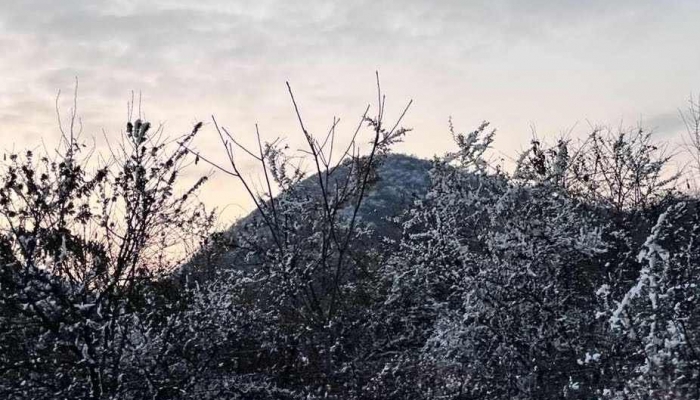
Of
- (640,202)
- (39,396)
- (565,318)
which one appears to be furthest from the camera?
(640,202)

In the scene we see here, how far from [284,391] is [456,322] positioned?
223 centimetres

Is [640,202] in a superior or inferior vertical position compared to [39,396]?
superior

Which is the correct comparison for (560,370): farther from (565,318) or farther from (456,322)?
(456,322)

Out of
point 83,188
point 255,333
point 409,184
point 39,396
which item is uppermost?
point 409,184

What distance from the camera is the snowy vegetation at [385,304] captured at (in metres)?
6.23

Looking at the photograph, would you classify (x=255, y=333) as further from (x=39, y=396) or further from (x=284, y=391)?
(x=39, y=396)

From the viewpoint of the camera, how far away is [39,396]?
6938mm

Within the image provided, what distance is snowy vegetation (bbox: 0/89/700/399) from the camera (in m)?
6.23

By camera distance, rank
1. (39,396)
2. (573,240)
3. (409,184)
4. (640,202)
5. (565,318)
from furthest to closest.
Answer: (409,184) → (640,202) → (573,240) → (565,318) → (39,396)

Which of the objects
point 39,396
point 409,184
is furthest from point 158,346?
point 409,184

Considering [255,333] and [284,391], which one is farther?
[255,333]

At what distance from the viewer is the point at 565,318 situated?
24.6 feet

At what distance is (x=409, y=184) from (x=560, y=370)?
4004 cm

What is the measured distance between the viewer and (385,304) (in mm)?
10195
